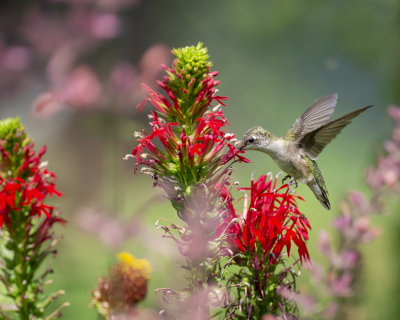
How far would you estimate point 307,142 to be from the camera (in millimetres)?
1051

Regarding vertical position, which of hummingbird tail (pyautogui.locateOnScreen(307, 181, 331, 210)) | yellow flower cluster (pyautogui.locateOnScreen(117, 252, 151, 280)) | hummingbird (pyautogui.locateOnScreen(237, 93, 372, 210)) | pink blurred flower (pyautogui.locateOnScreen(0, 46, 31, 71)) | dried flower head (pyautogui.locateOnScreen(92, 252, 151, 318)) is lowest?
dried flower head (pyautogui.locateOnScreen(92, 252, 151, 318))

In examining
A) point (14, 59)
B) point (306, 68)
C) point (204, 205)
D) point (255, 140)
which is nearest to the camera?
point (204, 205)

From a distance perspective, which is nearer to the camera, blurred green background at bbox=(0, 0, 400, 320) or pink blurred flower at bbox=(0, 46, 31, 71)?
pink blurred flower at bbox=(0, 46, 31, 71)

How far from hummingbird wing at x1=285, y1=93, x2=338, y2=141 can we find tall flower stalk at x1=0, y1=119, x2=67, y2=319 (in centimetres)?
55

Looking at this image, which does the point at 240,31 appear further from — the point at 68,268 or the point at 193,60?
the point at 193,60

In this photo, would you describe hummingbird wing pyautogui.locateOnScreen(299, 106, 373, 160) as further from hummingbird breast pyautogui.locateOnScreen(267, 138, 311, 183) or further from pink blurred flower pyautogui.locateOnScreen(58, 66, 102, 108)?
pink blurred flower pyautogui.locateOnScreen(58, 66, 102, 108)

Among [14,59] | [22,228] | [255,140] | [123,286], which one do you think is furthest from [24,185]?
[14,59]

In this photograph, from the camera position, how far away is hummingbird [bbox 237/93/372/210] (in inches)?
37.7

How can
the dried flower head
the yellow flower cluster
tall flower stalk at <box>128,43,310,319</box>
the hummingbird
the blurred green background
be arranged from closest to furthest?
tall flower stalk at <box>128,43,310,319</box>
the dried flower head
the yellow flower cluster
the hummingbird
the blurred green background

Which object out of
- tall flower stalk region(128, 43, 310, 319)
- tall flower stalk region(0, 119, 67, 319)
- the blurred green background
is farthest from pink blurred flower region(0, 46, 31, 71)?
the blurred green background

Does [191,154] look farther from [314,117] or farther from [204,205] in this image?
[314,117]

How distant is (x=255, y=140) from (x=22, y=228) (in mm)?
401

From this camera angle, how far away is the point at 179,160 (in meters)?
0.60

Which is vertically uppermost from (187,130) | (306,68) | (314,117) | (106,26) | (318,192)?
(306,68)
